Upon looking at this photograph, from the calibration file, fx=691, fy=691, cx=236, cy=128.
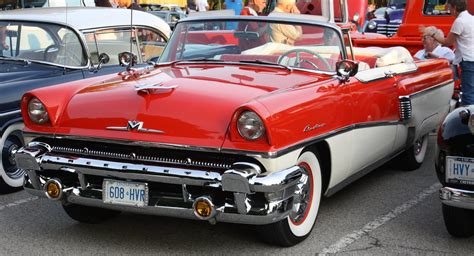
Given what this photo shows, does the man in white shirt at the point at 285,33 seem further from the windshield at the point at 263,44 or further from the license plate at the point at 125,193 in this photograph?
the license plate at the point at 125,193

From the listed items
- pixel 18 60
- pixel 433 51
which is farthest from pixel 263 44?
pixel 433 51

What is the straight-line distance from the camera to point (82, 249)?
4402 millimetres

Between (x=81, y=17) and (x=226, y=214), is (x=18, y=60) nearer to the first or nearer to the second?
(x=81, y=17)

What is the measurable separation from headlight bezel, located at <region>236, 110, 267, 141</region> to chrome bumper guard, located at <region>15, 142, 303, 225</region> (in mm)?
175

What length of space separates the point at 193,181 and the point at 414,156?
343cm

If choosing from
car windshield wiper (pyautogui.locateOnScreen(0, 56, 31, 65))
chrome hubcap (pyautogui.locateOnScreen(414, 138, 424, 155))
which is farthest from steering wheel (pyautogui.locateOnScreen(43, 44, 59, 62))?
chrome hubcap (pyautogui.locateOnScreen(414, 138, 424, 155))

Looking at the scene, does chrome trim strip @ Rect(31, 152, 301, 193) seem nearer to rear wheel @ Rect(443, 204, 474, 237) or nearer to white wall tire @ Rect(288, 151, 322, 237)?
white wall tire @ Rect(288, 151, 322, 237)

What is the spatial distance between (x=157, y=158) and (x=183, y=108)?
13.3 inches

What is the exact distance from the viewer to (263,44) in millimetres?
5340

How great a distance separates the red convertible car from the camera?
3.94 meters

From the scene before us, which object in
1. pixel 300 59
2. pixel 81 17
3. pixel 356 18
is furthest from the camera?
pixel 356 18

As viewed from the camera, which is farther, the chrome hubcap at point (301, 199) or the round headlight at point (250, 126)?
the chrome hubcap at point (301, 199)

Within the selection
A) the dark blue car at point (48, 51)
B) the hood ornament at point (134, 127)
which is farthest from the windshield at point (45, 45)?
the hood ornament at point (134, 127)

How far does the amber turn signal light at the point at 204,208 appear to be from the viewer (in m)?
3.89
